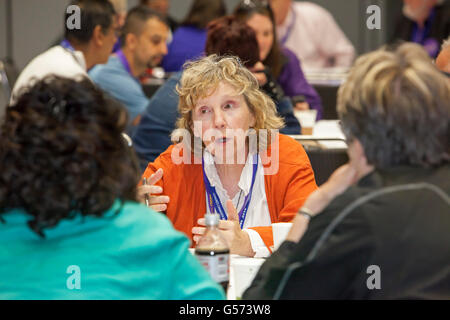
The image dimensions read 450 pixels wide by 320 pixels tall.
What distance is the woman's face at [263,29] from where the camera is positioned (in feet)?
16.4

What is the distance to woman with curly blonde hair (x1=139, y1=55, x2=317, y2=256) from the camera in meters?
2.51

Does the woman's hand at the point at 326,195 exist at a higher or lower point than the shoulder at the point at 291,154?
higher

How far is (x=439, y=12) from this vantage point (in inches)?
285

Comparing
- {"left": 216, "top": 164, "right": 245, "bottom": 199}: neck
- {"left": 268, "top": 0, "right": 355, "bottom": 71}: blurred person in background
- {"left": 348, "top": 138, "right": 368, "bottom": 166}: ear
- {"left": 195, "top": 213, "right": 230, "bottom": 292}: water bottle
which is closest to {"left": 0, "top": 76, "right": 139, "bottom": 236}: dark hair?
{"left": 195, "top": 213, "right": 230, "bottom": 292}: water bottle

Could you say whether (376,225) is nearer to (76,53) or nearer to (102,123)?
(102,123)

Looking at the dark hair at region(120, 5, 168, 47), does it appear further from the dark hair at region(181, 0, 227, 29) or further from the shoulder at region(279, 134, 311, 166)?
the shoulder at region(279, 134, 311, 166)

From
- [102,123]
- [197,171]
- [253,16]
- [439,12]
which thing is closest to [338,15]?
[439,12]

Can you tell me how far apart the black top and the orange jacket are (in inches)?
40.1

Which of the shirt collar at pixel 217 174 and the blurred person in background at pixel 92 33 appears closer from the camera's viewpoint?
the shirt collar at pixel 217 174

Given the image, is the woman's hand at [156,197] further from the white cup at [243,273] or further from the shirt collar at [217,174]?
the white cup at [243,273]

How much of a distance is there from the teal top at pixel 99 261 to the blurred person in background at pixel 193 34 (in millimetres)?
5023

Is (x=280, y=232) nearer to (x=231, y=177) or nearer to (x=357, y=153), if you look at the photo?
(x=357, y=153)

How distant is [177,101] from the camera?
146 inches

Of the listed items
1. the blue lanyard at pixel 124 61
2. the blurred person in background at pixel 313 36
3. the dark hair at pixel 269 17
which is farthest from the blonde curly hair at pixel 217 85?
the blurred person in background at pixel 313 36
